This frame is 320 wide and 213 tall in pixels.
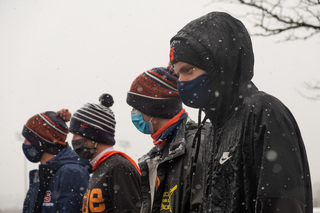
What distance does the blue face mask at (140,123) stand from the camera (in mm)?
4164

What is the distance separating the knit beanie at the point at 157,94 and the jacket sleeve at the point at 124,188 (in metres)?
0.72

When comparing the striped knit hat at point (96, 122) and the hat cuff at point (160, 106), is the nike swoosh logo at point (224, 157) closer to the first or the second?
the hat cuff at point (160, 106)

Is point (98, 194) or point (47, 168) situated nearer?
A: point (98, 194)

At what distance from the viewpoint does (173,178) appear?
3.34 meters

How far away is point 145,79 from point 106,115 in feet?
4.43

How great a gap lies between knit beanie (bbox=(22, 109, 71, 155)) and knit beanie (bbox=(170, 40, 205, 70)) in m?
4.48

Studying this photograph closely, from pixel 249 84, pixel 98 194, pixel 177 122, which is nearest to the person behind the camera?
pixel 249 84

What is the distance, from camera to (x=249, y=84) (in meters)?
2.34

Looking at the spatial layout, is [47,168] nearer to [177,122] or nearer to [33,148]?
[33,148]

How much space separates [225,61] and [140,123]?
2.05m

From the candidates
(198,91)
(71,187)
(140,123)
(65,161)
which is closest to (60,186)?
(71,187)

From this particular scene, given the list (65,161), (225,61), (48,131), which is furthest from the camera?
(48,131)

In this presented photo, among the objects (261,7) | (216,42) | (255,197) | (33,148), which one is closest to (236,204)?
A: (255,197)

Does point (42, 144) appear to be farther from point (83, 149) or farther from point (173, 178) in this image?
point (173, 178)
